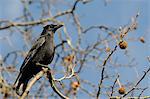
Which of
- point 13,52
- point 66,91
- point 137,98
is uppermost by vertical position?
point 137,98

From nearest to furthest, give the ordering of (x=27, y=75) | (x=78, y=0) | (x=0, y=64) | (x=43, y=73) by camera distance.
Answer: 1. (x=43, y=73)
2. (x=27, y=75)
3. (x=0, y=64)
4. (x=78, y=0)

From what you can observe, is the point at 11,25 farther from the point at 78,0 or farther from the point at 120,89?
the point at 120,89

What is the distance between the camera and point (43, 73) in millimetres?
4793

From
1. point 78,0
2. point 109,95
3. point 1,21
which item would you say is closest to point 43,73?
point 109,95

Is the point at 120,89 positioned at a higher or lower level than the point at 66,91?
higher

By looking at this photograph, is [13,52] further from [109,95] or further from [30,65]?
[109,95]

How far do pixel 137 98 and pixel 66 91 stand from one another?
3126 millimetres

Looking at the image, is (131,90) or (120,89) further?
(120,89)

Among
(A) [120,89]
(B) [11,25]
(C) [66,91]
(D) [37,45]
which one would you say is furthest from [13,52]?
(A) [120,89]

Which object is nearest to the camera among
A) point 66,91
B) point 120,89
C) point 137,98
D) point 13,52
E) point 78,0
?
point 137,98

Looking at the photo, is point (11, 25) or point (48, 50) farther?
point (11, 25)

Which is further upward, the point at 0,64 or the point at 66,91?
the point at 0,64

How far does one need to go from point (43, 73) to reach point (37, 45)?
0.99 m

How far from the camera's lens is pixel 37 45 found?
5.72m
